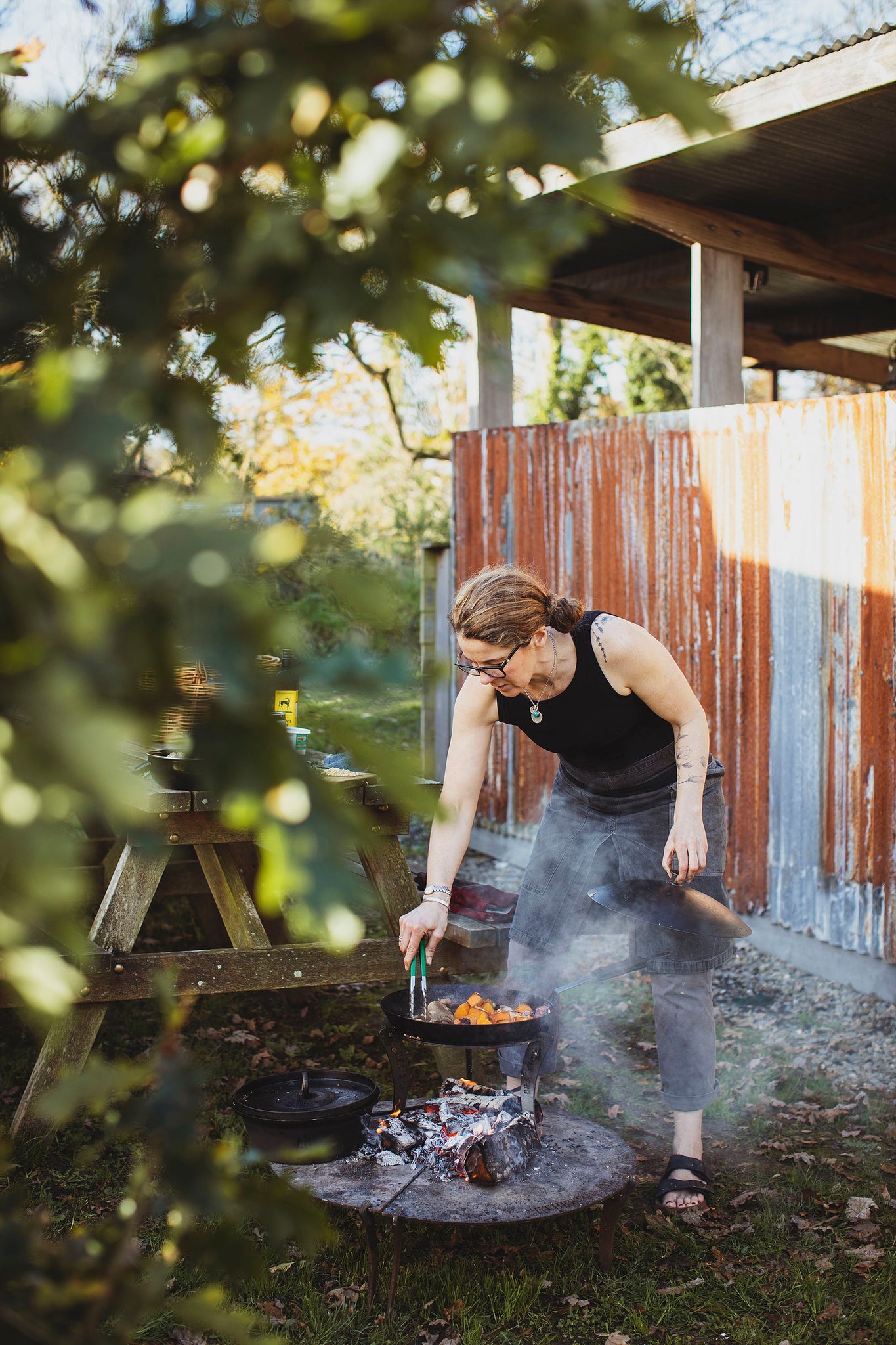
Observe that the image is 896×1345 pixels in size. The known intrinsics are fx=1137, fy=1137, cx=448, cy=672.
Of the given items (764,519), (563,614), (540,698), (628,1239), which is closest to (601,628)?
(563,614)

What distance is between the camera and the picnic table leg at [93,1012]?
12.2ft

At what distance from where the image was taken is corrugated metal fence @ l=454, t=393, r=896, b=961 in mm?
5168

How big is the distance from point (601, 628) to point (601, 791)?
58 cm

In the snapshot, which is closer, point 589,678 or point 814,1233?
point 814,1233

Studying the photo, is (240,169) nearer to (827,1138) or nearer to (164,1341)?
(164,1341)

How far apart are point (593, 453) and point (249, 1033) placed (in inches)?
148

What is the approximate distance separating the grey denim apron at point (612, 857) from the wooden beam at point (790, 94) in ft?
9.91

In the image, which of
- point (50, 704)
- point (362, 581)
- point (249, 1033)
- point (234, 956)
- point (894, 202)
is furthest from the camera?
point (894, 202)

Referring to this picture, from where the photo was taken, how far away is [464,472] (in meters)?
7.61

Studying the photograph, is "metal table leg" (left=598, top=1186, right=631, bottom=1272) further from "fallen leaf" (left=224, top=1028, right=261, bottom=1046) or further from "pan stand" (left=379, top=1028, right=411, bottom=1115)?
"fallen leaf" (left=224, top=1028, right=261, bottom=1046)

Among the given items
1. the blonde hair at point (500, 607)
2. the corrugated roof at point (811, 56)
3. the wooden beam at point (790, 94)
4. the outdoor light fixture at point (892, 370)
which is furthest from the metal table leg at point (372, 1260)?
the outdoor light fixture at point (892, 370)

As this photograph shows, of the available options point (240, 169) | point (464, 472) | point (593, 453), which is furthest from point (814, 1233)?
point (464, 472)

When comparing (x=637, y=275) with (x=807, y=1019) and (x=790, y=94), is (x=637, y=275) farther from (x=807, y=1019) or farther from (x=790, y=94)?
(x=807, y=1019)

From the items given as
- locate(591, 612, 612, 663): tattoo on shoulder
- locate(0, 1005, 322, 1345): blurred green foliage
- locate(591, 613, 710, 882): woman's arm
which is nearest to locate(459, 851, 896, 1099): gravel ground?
locate(591, 613, 710, 882): woman's arm
